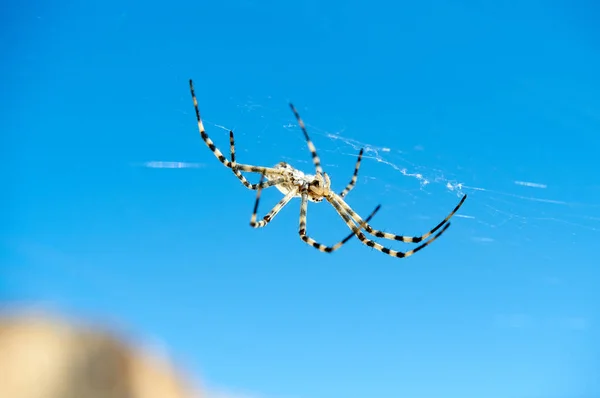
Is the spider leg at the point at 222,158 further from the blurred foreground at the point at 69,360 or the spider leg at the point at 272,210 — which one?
the blurred foreground at the point at 69,360

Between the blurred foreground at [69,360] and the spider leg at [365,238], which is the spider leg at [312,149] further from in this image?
the blurred foreground at [69,360]

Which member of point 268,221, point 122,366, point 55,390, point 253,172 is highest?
point 122,366

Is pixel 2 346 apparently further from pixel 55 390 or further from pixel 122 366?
pixel 122 366

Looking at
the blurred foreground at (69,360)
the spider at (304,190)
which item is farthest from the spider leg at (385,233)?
the blurred foreground at (69,360)

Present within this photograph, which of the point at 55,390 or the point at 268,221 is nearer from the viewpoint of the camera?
the point at 268,221

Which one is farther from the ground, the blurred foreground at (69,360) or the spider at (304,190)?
the blurred foreground at (69,360)

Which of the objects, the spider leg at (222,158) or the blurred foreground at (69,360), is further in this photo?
the blurred foreground at (69,360)

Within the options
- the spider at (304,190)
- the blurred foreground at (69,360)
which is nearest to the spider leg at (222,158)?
the spider at (304,190)

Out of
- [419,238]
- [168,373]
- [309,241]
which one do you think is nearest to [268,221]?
[309,241]
